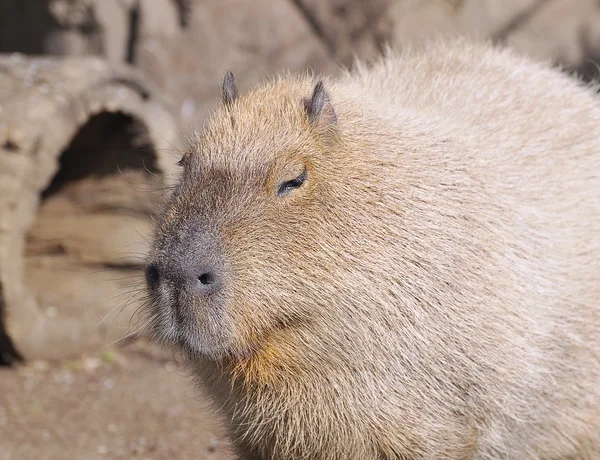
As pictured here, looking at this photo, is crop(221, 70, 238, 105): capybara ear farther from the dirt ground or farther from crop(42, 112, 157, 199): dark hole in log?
crop(42, 112, 157, 199): dark hole in log

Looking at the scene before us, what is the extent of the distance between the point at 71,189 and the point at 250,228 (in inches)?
156

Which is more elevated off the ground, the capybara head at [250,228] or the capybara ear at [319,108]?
the capybara ear at [319,108]

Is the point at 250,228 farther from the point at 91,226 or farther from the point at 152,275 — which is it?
the point at 91,226

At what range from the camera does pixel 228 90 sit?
3195 millimetres

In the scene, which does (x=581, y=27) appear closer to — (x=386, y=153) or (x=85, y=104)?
(x=85, y=104)

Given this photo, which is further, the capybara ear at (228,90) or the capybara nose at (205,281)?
the capybara ear at (228,90)

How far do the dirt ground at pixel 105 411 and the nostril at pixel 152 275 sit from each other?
1916 mm

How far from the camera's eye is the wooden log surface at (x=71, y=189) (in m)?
5.31

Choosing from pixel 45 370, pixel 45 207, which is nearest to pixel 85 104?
pixel 45 207

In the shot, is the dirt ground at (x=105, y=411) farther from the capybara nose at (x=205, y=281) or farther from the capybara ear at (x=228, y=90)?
the capybara nose at (x=205, y=281)

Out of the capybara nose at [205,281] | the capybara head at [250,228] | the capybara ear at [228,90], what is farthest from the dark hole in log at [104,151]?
the capybara nose at [205,281]

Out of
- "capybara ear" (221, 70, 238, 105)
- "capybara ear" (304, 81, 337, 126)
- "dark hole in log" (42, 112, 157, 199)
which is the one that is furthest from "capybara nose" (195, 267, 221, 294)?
"dark hole in log" (42, 112, 157, 199)

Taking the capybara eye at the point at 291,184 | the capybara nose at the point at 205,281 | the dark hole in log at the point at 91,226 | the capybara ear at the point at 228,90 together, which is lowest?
the dark hole in log at the point at 91,226

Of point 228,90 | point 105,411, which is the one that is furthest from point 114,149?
point 228,90
